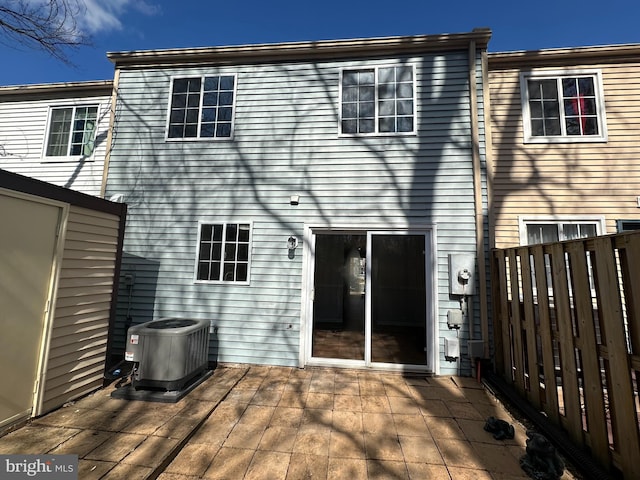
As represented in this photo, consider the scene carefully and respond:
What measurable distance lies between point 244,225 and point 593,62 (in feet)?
22.7

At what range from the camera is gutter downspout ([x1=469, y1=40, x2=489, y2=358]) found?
4320mm

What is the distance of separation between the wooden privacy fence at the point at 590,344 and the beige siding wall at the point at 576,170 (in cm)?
184

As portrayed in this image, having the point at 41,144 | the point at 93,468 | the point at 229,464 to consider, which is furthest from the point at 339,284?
the point at 41,144

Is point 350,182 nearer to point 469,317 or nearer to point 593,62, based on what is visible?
point 469,317

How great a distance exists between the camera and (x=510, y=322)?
3.90 m

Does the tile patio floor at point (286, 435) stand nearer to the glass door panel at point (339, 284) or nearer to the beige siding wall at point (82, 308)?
the beige siding wall at point (82, 308)

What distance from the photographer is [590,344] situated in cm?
245

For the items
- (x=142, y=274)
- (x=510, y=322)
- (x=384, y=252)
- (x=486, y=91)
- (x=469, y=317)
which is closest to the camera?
(x=510, y=322)

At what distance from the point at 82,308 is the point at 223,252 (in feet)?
6.62

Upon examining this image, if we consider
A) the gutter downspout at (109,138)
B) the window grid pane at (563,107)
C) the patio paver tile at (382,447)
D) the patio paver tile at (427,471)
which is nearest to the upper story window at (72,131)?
the gutter downspout at (109,138)

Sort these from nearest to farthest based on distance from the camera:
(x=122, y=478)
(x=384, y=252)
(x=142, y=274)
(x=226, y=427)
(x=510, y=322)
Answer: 1. (x=122, y=478)
2. (x=226, y=427)
3. (x=510, y=322)
4. (x=142, y=274)
5. (x=384, y=252)

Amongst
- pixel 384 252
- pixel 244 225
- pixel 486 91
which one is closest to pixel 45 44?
pixel 244 225

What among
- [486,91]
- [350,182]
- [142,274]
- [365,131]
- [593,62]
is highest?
[593,62]

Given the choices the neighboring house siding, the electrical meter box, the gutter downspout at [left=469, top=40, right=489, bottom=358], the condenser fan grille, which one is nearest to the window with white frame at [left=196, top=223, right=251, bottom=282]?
the condenser fan grille
